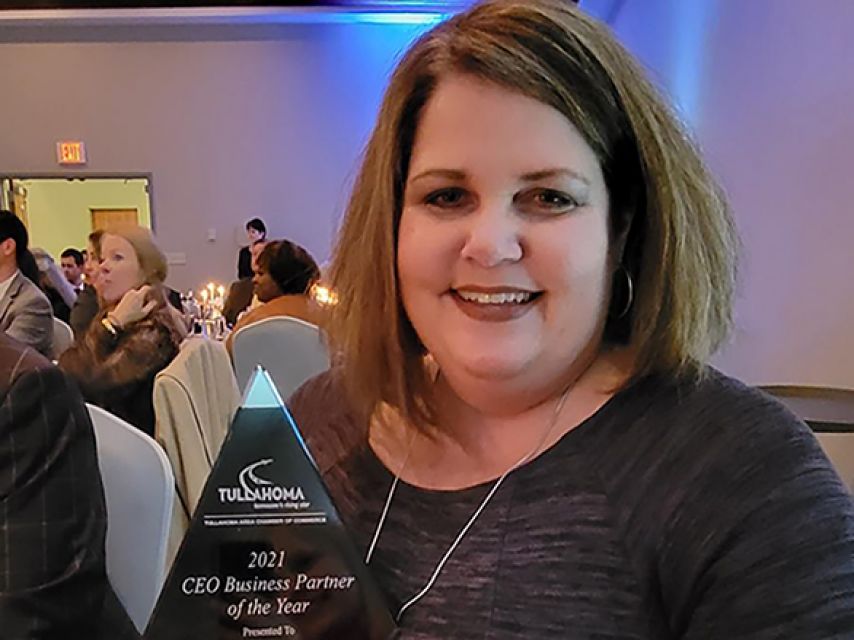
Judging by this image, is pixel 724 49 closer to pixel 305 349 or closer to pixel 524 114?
pixel 305 349

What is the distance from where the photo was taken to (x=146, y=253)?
9.39ft

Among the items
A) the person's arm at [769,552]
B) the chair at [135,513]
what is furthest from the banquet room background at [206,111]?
the person's arm at [769,552]

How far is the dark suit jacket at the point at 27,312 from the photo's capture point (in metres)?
3.29

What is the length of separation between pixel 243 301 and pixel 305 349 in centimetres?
228

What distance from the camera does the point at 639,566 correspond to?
0.69 metres

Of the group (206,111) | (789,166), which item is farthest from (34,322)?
(206,111)

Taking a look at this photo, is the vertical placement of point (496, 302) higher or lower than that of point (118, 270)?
higher

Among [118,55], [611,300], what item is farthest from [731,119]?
[118,55]

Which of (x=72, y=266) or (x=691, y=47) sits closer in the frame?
(x=691, y=47)

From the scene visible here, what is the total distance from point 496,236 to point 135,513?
0.78m

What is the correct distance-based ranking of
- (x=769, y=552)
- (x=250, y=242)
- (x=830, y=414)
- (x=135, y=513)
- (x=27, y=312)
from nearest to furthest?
(x=769, y=552) → (x=135, y=513) → (x=830, y=414) → (x=27, y=312) → (x=250, y=242)

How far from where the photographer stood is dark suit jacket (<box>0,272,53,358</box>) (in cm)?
329

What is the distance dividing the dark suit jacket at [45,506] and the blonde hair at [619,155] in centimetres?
52

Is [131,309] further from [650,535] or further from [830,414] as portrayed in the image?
[650,535]
